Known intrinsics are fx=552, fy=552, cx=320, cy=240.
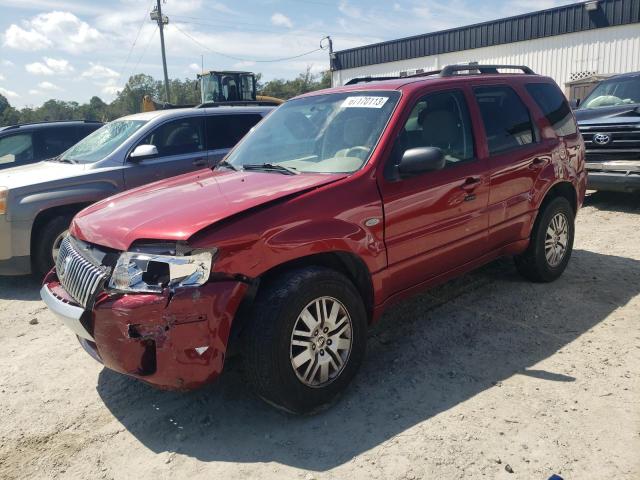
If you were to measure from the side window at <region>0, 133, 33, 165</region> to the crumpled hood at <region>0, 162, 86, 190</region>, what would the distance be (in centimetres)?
228

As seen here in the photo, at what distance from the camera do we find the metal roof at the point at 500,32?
71.1 ft

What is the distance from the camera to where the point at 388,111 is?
3721mm

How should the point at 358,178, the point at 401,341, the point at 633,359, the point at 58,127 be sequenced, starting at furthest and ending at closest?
the point at 58,127 < the point at 401,341 < the point at 633,359 < the point at 358,178

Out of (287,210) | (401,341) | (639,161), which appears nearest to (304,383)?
(287,210)

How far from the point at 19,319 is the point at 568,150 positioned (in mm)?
5198

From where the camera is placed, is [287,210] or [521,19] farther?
[521,19]

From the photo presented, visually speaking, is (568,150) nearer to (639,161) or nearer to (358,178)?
(358,178)

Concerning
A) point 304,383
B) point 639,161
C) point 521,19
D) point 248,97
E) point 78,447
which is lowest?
point 78,447

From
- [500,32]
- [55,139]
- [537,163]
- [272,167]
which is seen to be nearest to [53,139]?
[55,139]

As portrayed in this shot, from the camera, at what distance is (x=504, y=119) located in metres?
4.51

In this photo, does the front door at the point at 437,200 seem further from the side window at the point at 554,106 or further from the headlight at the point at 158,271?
the headlight at the point at 158,271

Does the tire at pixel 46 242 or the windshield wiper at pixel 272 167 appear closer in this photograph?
the windshield wiper at pixel 272 167

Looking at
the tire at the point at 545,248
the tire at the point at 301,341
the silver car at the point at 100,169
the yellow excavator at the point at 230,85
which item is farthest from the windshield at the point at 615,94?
the yellow excavator at the point at 230,85

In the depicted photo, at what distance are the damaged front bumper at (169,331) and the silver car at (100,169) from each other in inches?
126
